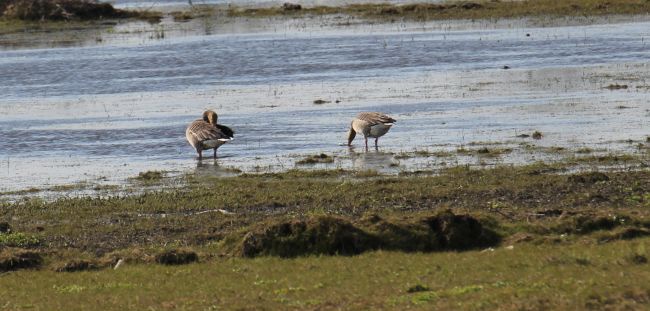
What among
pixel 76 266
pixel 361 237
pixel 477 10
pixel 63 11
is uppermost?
pixel 477 10

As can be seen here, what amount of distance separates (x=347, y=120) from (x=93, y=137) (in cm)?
595

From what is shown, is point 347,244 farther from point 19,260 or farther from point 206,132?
point 206,132

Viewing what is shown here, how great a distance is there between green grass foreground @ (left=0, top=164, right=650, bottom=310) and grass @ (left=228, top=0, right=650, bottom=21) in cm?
3624

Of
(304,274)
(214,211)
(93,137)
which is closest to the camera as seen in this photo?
(304,274)

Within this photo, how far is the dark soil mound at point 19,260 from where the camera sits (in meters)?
15.8

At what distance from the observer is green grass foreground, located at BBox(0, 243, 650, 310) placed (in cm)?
1155

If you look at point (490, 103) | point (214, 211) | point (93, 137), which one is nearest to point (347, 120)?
point (490, 103)

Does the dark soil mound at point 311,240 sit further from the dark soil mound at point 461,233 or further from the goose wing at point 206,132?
the goose wing at point 206,132

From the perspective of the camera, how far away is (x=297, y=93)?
36.3 m

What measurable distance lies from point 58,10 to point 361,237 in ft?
181

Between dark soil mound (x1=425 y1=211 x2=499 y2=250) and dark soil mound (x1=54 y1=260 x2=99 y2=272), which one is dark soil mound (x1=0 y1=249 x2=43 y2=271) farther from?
dark soil mound (x1=425 y1=211 x2=499 y2=250)

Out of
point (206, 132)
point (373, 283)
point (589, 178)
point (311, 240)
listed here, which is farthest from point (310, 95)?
point (373, 283)

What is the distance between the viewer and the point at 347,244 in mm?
15539

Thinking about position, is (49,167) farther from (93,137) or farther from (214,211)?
(214,211)
